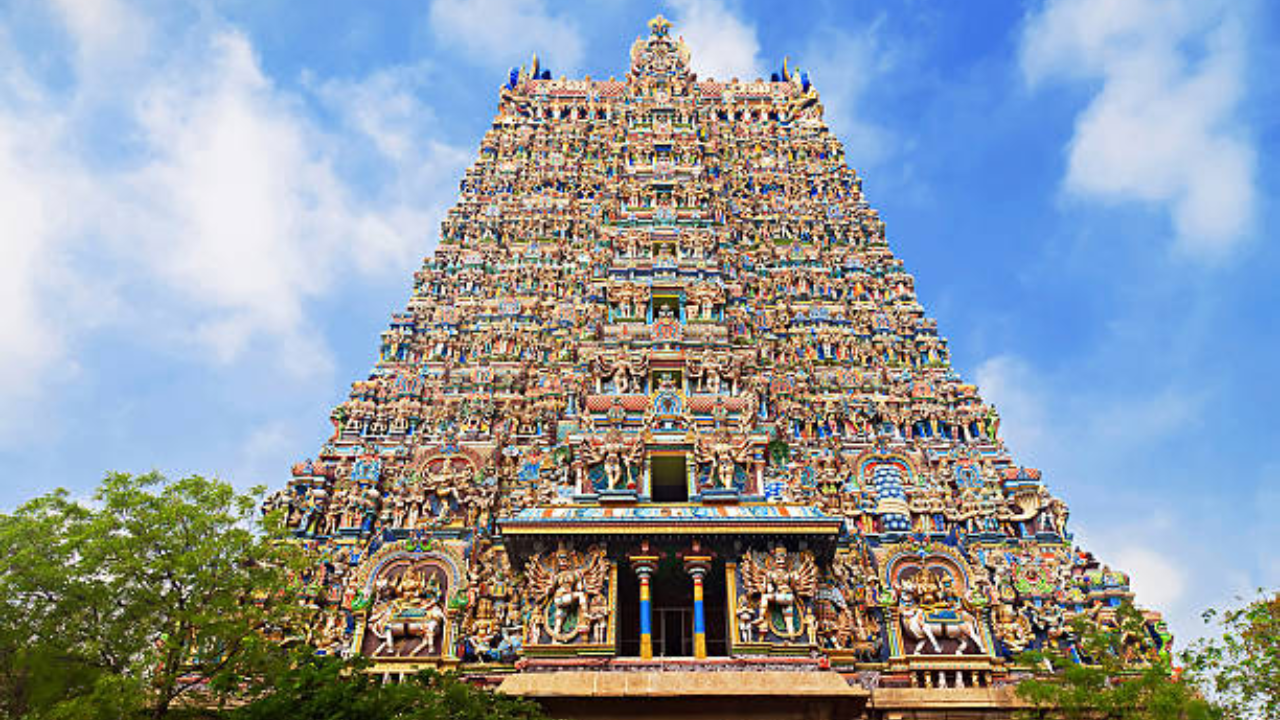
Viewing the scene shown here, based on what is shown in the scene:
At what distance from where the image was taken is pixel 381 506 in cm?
2041

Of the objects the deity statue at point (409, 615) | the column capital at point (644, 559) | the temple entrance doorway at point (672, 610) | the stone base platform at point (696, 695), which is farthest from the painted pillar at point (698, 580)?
the deity statue at point (409, 615)

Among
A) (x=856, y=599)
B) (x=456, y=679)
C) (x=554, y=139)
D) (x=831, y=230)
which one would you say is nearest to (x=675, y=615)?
(x=856, y=599)

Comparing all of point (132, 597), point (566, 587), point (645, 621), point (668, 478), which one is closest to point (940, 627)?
point (645, 621)

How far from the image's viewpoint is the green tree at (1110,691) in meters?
12.7

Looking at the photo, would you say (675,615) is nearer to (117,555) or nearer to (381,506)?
(381,506)

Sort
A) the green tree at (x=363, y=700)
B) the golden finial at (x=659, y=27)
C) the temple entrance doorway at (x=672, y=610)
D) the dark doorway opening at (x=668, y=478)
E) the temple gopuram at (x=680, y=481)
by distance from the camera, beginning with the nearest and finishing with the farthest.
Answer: the green tree at (x=363, y=700), the temple gopuram at (x=680, y=481), the temple entrance doorway at (x=672, y=610), the dark doorway opening at (x=668, y=478), the golden finial at (x=659, y=27)

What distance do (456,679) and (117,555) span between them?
6220 mm

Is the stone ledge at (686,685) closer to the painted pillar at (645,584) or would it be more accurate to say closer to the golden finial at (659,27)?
the painted pillar at (645,584)

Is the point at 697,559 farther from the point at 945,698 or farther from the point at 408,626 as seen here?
the point at 408,626

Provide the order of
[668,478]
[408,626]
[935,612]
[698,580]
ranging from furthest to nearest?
[668,478] → [935,612] → [408,626] → [698,580]

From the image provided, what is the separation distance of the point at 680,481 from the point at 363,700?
11.5 m

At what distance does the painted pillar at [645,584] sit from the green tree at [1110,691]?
22.8ft

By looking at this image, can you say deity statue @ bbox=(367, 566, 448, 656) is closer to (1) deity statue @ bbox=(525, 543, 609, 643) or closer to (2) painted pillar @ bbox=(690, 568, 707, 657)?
(1) deity statue @ bbox=(525, 543, 609, 643)

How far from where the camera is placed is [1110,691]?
13.6 m
